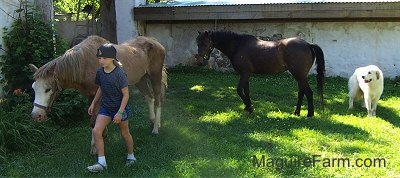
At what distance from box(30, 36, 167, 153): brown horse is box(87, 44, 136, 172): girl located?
45 cm

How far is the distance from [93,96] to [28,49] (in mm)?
2564

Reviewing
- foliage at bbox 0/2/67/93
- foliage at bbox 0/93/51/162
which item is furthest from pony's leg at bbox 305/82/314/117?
foliage at bbox 0/2/67/93

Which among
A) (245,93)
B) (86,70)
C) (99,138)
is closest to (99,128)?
(99,138)

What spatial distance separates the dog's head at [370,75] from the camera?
785 centimetres

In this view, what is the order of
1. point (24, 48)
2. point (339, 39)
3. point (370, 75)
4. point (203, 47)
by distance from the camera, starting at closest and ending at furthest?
point (24, 48) < point (370, 75) < point (203, 47) < point (339, 39)

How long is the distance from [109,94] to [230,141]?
6.97 ft

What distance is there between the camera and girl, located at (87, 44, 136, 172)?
4.99m

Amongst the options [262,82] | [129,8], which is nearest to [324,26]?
[262,82]

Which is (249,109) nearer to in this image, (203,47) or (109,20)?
(203,47)

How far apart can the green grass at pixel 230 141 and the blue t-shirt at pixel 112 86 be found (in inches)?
32.0

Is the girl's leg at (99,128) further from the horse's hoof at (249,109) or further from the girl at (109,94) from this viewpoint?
the horse's hoof at (249,109)

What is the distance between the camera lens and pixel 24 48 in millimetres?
7645

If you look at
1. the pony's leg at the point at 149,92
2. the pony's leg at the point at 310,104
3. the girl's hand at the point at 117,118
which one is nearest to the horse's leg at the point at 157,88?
the pony's leg at the point at 149,92

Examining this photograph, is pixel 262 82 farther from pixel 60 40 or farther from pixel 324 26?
pixel 60 40
